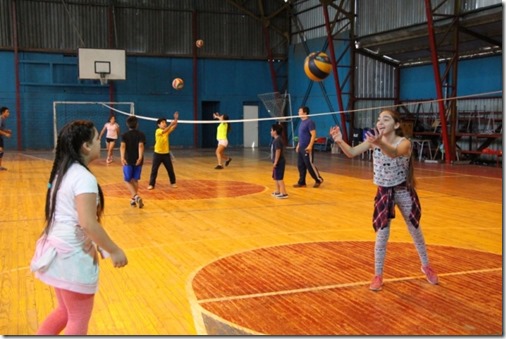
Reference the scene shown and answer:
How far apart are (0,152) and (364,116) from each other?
1529cm

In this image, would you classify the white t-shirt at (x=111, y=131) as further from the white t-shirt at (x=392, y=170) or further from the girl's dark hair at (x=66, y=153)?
the girl's dark hair at (x=66, y=153)

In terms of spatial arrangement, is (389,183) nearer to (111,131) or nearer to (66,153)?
(66,153)

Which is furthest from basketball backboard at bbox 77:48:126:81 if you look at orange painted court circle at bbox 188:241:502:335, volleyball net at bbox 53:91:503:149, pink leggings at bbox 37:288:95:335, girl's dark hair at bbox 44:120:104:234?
pink leggings at bbox 37:288:95:335

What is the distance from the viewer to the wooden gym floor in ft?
14.5

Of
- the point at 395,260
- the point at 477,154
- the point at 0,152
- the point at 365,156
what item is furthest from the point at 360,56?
the point at 395,260

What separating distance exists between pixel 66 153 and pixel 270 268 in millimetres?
3277

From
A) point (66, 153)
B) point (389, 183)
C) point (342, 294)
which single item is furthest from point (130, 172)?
point (66, 153)

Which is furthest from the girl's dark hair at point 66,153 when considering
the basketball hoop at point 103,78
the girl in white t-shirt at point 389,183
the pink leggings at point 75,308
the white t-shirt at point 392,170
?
the basketball hoop at point 103,78

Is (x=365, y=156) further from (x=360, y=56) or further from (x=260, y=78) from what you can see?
(x=260, y=78)

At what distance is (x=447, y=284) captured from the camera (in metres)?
5.39

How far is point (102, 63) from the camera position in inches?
977

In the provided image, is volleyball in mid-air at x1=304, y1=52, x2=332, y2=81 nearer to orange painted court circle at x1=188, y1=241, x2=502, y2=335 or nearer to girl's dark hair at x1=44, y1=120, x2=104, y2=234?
orange painted court circle at x1=188, y1=241, x2=502, y2=335

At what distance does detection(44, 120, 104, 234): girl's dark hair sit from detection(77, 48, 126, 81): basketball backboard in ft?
73.9

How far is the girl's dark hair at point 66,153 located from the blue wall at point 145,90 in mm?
24336
